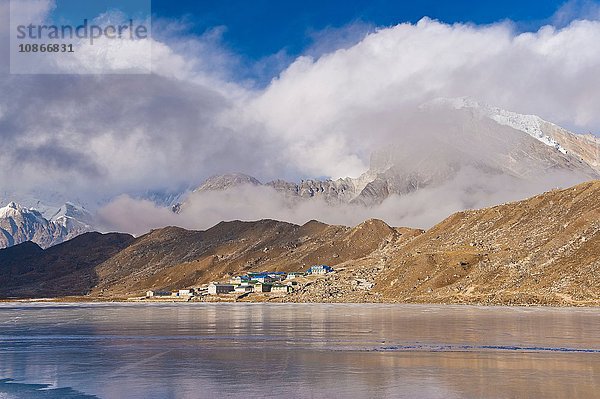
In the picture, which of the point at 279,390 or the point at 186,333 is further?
the point at 186,333

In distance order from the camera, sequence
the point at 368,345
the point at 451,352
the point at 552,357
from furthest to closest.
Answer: the point at 368,345, the point at 451,352, the point at 552,357

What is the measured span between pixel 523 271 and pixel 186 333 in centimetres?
14383

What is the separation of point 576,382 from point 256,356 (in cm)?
2186

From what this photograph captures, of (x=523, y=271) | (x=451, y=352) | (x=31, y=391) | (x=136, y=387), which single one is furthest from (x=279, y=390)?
(x=523, y=271)

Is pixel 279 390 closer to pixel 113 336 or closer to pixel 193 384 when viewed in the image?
pixel 193 384

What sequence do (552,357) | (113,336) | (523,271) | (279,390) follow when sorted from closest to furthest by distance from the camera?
(279,390)
(552,357)
(113,336)
(523,271)

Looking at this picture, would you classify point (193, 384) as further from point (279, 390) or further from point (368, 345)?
point (368, 345)

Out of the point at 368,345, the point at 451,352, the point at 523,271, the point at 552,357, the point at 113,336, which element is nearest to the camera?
the point at 552,357

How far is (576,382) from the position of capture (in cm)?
3388

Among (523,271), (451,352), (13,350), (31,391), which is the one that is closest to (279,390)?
(31,391)

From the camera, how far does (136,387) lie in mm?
33438

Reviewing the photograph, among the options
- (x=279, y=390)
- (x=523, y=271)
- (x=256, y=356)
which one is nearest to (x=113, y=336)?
(x=256, y=356)

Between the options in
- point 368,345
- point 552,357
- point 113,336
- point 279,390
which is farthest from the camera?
point 113,336

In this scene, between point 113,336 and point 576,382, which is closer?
point 576,382
